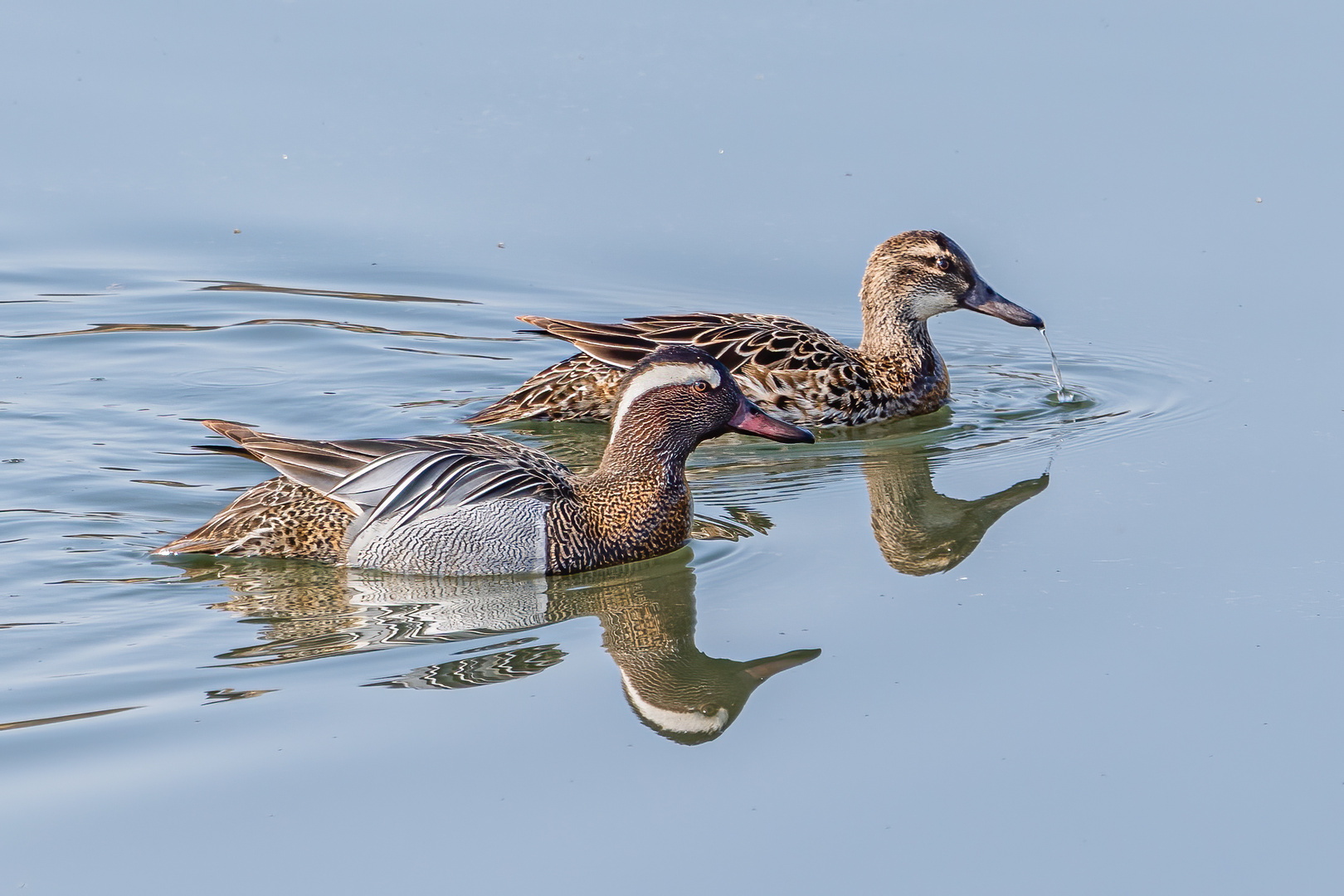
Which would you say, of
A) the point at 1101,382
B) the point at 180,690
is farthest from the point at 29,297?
the point at 1101,382

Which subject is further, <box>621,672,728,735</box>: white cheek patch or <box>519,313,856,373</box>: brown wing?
<box>519,313,856,373</box>: brown wing

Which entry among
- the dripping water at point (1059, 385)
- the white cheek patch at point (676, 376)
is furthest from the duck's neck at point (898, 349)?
the white cheek patch at point (676, 376)

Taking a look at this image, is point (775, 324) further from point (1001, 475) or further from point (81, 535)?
point (81, 535)

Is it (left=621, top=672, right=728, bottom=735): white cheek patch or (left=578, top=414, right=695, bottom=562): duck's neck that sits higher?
(left=578, top=414, right=695, bottom=562): duck's neck

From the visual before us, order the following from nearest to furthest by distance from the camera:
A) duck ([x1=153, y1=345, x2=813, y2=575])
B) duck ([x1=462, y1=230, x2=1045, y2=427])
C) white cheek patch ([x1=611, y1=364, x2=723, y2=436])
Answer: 1. duck ([x1=153, y1=345, x2=813, y2=575])
2. white cheek patch ([x1=611, y1=364, x2=723, y2=436])
3. duck ([x1=462, y1=230, x2=1045, y2=427])

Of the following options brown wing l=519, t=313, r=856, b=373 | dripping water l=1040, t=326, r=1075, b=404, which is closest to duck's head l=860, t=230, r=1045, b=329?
dripping water l=1040, t=326, r=1075, b=404

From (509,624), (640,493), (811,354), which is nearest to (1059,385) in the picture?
(811,354)

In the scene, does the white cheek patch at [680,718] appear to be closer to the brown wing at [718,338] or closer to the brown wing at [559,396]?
the brown wing at [718,338]

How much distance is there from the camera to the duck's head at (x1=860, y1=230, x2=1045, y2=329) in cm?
1109

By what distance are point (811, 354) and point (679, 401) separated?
2238 millimetres

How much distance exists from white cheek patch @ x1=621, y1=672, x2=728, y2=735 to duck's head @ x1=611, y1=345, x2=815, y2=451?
6.37ft

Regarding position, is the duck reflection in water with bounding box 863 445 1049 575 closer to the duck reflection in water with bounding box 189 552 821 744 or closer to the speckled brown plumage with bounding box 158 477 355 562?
the duck reflection in water with bounding box 189 552 821 744

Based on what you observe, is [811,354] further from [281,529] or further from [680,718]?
[680,718]

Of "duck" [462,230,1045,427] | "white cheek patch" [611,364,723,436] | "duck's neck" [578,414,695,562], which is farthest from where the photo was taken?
"duck" [462,230,1045,427]
